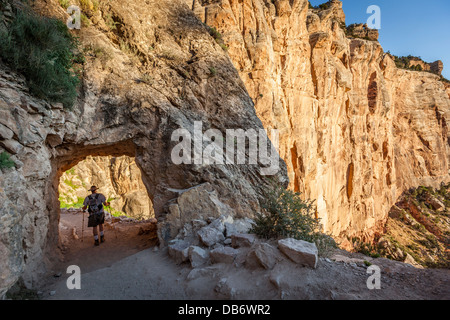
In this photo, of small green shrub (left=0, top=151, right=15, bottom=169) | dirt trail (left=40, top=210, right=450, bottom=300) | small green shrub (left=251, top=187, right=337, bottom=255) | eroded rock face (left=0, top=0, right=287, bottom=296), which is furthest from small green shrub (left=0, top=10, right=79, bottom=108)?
small green shrub (left=251, top=187, right=337, bottom=255)

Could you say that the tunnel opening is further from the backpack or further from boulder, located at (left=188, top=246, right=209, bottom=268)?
boulder, located at (left=188, top=246, right=209, bottom=268)

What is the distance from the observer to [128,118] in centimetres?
691

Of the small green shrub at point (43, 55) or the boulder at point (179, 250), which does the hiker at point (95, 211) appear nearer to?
the small green shrub at point (43, 55)

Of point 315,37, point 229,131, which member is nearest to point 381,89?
point 315,37

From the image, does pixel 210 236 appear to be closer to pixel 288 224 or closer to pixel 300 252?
pixel 288 224

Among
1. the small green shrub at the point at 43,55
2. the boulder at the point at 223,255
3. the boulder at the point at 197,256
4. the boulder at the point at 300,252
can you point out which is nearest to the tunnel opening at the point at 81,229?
the small green shrub at the point at 43,55

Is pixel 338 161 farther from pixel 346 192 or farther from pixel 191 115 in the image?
pixel 191 115

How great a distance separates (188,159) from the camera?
6.56m

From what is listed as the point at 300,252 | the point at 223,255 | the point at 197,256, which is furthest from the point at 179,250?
the point at 300,252

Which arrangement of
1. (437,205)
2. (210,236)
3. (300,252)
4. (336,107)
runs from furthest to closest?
1. (437,205)
2. (336,107)
3. (210,236)
4. (300,252)

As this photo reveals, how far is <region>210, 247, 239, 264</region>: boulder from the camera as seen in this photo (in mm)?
4441

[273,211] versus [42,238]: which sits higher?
[273,211]

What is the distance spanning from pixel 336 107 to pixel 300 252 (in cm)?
2411

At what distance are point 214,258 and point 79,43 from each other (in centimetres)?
743
